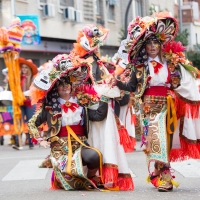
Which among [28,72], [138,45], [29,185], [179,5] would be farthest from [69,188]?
[179,5]

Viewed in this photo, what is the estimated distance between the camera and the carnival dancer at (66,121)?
796 cm

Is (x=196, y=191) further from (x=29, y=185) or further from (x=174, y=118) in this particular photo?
(x=29, y=185)

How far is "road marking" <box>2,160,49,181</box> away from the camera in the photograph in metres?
9.76

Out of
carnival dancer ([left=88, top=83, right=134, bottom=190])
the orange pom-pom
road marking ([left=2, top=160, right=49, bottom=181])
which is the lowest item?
road marking ([left=2, top=160, right=49, bottom=181])

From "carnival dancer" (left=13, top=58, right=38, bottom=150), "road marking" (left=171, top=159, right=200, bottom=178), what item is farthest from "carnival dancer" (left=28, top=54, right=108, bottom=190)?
"carnival dancer" (left=13, top=58, right=38, bottom=150)

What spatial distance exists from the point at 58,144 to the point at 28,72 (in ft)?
24.1

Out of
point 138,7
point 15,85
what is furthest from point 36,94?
point 138,7

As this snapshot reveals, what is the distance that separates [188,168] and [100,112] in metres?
2.40

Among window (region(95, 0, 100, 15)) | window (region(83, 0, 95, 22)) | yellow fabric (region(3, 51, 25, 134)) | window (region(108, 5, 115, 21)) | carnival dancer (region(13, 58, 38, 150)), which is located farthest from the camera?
window (region(108, 5, 115, 21))

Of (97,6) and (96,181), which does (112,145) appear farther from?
(97,6)

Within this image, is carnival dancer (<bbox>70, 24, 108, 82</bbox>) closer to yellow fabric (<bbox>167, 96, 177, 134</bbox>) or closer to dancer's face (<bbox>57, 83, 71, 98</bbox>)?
dancer's face (<bbox>57, 83, 71, 98</bbox>)

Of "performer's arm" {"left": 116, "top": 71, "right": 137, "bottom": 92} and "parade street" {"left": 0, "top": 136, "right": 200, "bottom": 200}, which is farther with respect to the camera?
"performer's arm" {"left": 116, "top": 71, "right": 137, "bottom": 92}

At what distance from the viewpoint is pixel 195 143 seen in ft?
27.0

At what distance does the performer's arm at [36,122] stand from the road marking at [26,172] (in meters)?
1.68
